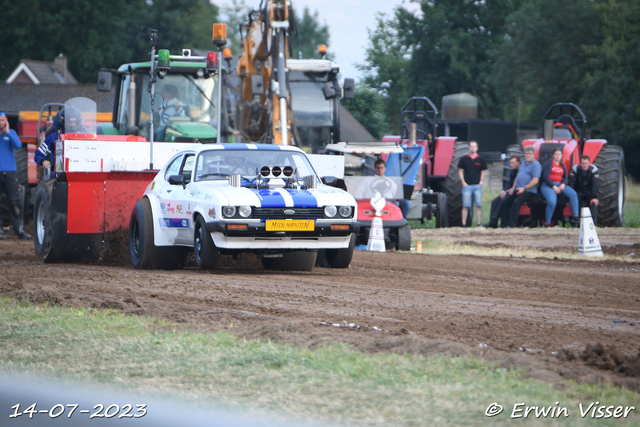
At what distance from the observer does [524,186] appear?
60.5 feet

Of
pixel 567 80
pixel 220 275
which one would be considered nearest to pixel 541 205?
pixel 220 275

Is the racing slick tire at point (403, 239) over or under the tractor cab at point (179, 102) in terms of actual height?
under

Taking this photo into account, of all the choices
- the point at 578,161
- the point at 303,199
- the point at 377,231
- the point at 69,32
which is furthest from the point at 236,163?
the point at 69,32

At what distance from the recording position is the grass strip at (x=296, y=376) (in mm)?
4289

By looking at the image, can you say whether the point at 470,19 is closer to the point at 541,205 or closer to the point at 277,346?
the point at 541,205

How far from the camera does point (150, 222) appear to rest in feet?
35.4

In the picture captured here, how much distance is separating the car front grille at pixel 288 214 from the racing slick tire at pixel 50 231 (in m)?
3.49

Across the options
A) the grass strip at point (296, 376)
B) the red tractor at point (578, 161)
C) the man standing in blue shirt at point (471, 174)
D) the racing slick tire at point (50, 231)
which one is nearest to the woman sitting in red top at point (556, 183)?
the red tractor at point (578, 161)

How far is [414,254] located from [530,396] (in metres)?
9.06

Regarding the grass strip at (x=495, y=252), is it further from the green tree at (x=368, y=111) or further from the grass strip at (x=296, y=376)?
the green tree at (x=368, y=111)

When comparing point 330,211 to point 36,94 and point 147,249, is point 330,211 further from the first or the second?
point 36,94

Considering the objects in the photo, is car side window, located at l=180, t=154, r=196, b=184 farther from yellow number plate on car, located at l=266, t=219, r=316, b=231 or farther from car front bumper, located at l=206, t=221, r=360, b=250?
yellow number plate on car, located at l=266, t=219, r=316, b=231

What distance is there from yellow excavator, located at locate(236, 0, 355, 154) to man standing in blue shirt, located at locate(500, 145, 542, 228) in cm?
401

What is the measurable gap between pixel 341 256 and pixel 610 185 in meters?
10.6
